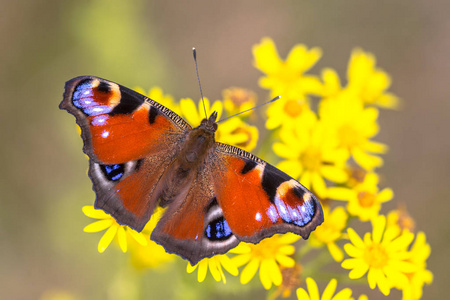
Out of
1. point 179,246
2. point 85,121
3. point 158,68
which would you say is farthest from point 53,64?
point 179,246

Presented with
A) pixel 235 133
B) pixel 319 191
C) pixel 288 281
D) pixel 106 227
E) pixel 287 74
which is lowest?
pixel 288 281

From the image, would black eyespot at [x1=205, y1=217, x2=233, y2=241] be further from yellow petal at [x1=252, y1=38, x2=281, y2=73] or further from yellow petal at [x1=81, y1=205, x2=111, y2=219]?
yellow petal at [x1=252, y1=38, x2=281, y2=73]

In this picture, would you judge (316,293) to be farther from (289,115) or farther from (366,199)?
(289,115)

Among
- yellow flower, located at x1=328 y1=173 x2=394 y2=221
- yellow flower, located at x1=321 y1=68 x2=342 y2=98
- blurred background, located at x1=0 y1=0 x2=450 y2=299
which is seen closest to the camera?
yellow flower, located at x1=328 y1=173 x2=394 y2=221

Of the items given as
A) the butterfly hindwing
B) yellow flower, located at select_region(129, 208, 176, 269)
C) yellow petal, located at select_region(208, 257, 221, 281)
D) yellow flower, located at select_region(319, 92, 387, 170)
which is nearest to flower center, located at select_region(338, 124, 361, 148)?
yellow flower, located at select_region(319, 92, 387, 170)

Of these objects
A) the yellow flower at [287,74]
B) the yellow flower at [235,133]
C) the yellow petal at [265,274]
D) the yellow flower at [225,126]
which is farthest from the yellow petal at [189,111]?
the yellow petal at [265,274]

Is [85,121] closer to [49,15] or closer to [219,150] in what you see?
[219,150]

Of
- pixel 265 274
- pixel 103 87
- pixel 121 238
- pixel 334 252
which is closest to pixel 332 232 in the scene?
pixel 334 252
